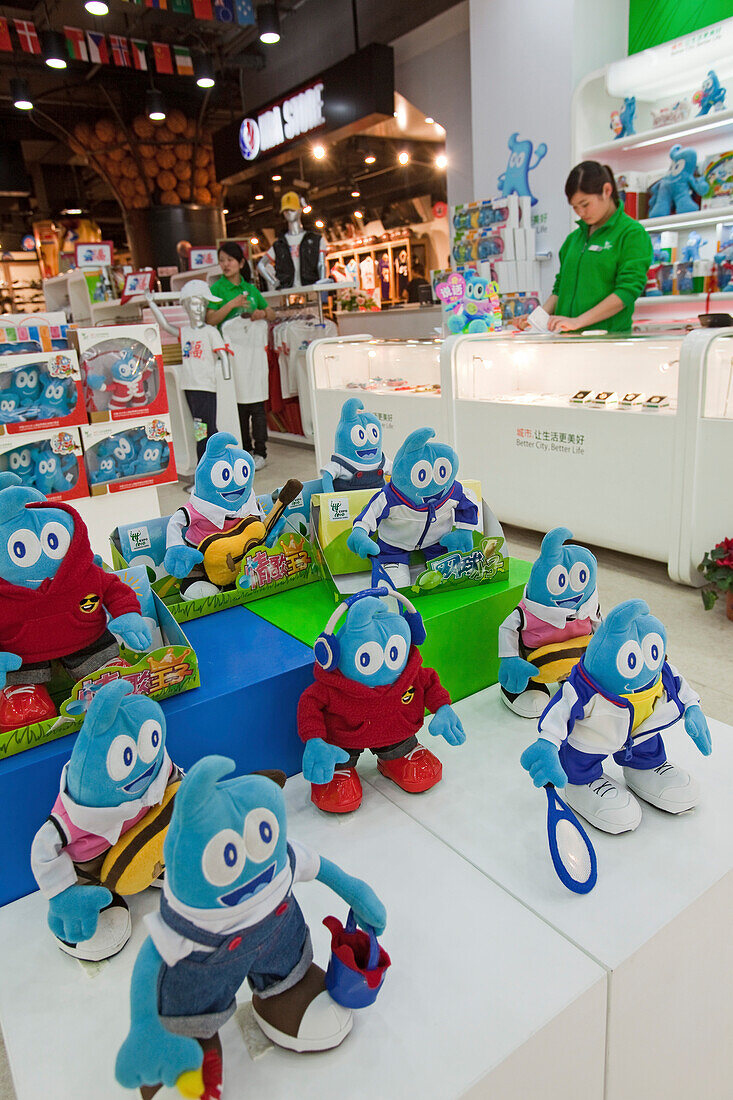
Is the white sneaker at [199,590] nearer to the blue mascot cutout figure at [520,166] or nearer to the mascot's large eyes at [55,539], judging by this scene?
the mascot's large eyes at [55,539]

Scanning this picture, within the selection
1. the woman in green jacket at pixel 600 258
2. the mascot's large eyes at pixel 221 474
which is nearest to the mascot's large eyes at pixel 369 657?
the mascot's large eyes at pixel 221 474

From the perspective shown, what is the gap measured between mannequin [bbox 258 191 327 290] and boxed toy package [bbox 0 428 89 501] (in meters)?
4.86

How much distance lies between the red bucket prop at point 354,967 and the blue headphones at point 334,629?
0.46 m

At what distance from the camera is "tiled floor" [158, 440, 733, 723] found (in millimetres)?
2539

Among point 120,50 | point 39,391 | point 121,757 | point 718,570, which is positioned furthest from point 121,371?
point 120,50

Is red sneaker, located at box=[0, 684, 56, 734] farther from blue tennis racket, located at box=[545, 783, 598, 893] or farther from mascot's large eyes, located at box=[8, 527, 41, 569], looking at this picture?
blue tennis racket, located at box=[545, 783, 598, 893]

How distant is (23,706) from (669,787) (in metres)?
1.20

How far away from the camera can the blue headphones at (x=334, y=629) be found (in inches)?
53.3

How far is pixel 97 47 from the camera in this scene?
8023 millimetres

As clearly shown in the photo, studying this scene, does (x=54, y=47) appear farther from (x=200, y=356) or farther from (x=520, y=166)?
(x=520, y=166)

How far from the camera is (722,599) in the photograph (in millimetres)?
3205

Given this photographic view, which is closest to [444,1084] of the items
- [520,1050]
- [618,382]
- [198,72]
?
[520,1050]

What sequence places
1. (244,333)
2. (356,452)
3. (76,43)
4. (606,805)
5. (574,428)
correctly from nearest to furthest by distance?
(606,805), (356,452), (574,428), (244,333), (76,43)

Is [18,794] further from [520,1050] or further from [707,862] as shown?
[707,862]
